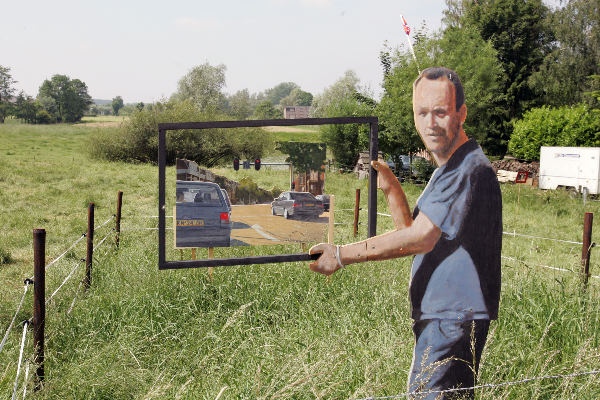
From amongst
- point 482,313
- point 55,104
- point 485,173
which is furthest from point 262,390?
point 55,104

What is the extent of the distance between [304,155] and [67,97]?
4958 cm

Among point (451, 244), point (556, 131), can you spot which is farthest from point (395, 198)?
point (556, 131)

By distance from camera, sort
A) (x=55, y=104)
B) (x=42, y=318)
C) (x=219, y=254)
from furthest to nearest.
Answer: (x=55, y=104) < (x=219, y=254) < (x=42, y=318)

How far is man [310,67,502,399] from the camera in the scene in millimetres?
3398

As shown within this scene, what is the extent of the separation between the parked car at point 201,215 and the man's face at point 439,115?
2.03 metres

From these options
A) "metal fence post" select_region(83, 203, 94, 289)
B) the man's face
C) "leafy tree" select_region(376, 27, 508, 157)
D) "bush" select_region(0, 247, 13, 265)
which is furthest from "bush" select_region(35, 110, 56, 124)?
the man's face

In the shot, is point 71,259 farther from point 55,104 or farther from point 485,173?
point 55,104

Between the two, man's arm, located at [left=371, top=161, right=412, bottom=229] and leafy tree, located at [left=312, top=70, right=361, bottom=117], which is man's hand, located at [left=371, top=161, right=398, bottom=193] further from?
leafy tree, located at [left=312, top=70, right=361, bottom=117]

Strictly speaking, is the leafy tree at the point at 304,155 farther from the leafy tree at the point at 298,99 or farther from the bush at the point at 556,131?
the leafy tree at the point at 298,99

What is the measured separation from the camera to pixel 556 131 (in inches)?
992

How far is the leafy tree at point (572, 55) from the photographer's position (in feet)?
107

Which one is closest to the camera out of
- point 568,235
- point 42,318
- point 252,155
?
point 42,318

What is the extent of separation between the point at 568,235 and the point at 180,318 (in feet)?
33.3

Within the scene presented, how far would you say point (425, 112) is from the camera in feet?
11.5
